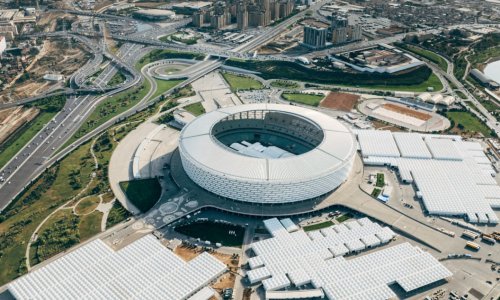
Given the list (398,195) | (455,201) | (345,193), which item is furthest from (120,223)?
(455,201)

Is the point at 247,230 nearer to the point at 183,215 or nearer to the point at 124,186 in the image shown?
the point at 183,215

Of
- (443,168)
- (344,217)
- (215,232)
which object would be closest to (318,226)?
(344,217)

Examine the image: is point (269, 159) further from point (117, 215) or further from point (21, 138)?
point (21, 138)

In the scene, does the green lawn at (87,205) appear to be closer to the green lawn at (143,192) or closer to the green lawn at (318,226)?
the green lawn at (143,192)

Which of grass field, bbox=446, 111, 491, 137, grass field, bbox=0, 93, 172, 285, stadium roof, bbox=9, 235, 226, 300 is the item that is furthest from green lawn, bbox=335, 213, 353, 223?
grass field, bbox=446, 111, 491, 137

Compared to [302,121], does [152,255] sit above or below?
below

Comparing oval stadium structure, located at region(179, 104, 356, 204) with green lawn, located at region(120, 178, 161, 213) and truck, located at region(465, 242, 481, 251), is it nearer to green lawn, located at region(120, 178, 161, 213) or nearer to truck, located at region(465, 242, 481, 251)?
green lawn, located at region(120, 178, 161, 213)
